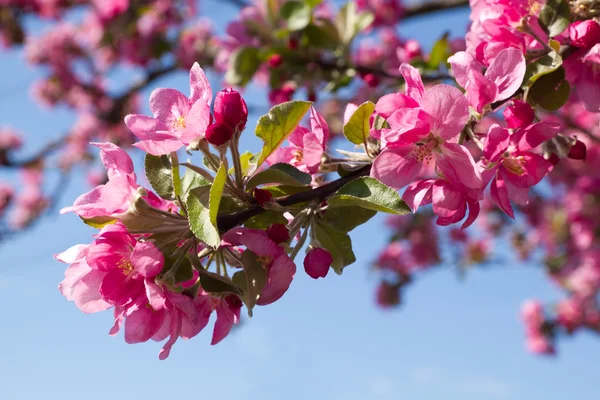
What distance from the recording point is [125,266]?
2.99 ft

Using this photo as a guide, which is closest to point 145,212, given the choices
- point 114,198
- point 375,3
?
point 114,198

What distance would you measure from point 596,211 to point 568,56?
4358 mm

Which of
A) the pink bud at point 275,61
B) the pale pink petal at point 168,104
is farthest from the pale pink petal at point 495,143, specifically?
the pink bud at point 275,61

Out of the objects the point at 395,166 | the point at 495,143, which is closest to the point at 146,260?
the point at 395,166

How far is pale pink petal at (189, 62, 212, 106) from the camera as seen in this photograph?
3.25ft

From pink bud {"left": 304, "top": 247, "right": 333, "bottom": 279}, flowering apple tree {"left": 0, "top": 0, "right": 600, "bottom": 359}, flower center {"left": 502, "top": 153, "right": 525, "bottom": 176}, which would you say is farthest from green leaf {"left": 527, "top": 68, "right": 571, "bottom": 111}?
pink bud {"left": 304, "top": 247, "right": 333, "bottom": 279}

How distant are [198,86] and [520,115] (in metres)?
0.53

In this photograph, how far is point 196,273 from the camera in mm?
1014

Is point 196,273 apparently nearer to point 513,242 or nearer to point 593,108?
point 593,108

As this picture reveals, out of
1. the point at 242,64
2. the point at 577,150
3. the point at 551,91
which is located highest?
the point at 551,91

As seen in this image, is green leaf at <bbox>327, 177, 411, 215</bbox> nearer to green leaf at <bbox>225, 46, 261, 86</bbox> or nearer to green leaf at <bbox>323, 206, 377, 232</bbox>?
green leaf at <bbox>323, 206, 377, 232</bbox>

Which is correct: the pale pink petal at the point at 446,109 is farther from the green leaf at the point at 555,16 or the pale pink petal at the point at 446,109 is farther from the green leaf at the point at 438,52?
the green leaf at the point at 438,52

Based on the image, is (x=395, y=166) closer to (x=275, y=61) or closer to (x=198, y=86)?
(x=198, y=86)

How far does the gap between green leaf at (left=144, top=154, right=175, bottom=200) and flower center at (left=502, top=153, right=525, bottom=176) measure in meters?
0.56
